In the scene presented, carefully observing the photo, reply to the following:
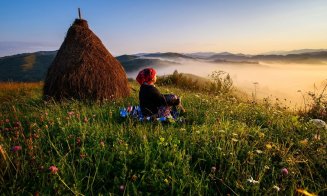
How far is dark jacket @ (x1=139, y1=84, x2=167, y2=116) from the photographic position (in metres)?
6.32

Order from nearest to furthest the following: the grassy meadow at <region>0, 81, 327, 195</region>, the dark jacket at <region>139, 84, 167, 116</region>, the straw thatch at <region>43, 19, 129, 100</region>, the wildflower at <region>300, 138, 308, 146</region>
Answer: the grassy meadow at <region>0, 81, 327, 195</region>
the wildflower at <region>300, 138, 308, 146</region>
the dark jacket at <region>139, 84, 167, 116</region>
the straw thatch at <region>43, 19, 129, 100</region>

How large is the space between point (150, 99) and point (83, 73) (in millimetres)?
2825

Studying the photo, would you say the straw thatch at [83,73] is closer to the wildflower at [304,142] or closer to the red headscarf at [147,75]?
the red headscarf at [147,75]

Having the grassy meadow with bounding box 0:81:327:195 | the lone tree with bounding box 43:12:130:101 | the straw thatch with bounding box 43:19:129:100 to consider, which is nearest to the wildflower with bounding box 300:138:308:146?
the grassy meadow with bounding box 0:81:327:195

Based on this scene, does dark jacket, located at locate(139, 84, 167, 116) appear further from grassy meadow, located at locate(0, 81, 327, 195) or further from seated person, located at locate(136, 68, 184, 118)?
grassy meadow, located at locate(0, 81, 327, 195)

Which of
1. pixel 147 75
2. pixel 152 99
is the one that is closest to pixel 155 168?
pixel 152 99

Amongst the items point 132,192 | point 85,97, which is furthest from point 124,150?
point 85,97

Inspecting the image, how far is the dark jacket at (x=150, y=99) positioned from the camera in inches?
249

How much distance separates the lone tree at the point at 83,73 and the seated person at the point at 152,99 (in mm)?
2209

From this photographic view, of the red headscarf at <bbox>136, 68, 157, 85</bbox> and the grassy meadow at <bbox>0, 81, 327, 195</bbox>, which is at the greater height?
the red headscarf at <bbox>136, 68, 157, 85</bbox>

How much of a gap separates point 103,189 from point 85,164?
45cm

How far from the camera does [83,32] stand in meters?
9.30

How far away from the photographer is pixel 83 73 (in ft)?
27.3

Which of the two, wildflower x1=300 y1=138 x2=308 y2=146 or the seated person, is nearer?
wildflower x1=300 y1=138 x2=308 y2=146
